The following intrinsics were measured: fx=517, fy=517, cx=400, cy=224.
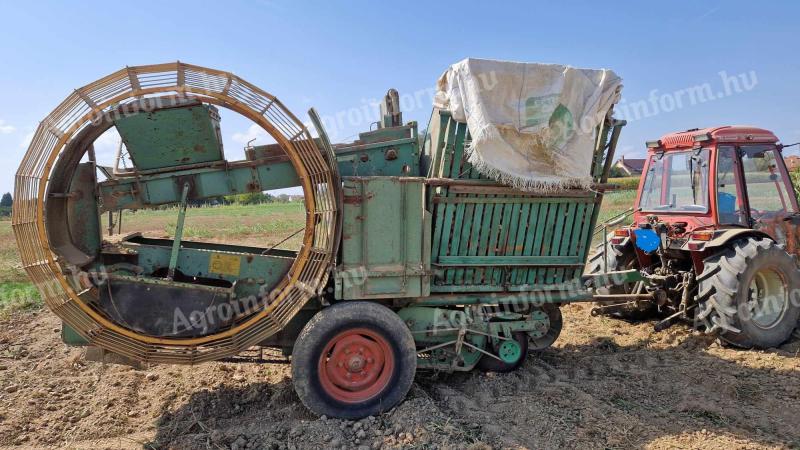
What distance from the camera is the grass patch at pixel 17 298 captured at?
7730 mm

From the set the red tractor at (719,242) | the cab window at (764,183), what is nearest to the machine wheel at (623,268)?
the red tractor at (719,242)

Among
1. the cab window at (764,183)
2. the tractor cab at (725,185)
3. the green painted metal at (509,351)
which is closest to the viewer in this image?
the green painted metal at (509,351)

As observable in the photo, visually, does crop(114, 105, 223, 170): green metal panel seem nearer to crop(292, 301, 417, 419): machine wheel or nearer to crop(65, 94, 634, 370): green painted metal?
crop(65, 94, 634, 370): green painted metal

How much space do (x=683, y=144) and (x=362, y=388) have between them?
501 centimetres

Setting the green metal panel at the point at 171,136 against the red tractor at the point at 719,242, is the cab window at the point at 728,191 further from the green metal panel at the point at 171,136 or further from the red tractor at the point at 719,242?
the green metal panel at the point at 171,136

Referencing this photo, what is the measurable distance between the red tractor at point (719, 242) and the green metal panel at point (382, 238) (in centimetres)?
228

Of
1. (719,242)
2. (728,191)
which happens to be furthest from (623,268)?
(728,191)

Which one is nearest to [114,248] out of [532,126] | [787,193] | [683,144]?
[532,126]

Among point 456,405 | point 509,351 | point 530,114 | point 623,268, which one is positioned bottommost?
point 456,405

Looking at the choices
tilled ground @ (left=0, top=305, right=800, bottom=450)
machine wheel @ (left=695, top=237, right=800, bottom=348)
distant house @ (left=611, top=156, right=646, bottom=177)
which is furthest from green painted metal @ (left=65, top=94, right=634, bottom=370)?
distant house @ (left=611, top=156, right=646, bottom=177)

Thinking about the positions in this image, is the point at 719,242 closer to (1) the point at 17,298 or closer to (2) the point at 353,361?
(2) the point at 353,361

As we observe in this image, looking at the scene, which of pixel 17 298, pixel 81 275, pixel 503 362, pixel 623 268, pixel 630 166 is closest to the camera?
pixel 81 275

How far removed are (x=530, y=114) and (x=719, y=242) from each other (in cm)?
299

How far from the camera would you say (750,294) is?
237 inches
